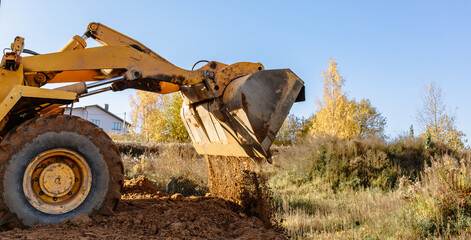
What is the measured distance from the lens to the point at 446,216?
607 centimetres

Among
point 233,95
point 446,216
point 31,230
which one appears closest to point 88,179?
point 31,230

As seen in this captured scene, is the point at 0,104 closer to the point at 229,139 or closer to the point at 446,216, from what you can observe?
the point at 229,139

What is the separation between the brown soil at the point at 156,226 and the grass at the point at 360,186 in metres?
1.75

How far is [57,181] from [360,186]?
10.5 m

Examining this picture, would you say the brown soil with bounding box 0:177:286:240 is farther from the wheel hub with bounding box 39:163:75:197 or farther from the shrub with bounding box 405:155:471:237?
the shrub with bounding box 405:155:471:237

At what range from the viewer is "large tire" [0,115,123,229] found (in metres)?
3.81

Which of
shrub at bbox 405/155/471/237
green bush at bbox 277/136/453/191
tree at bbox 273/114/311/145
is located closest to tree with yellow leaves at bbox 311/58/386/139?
tree at bbox 273/114/311/145

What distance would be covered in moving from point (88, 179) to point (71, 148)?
41cm

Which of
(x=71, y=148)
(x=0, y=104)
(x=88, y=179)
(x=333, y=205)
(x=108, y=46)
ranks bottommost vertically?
(x=333, y=205)

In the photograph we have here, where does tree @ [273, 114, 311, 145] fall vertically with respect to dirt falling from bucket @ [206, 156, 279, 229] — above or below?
above

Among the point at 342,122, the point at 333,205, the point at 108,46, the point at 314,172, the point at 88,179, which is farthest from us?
the point at 342,122

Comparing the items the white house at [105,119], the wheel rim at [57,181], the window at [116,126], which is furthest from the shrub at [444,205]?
the window at [116,126]

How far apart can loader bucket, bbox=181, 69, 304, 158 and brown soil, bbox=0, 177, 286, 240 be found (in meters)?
0.98

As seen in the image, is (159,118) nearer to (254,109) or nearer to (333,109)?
(333,109)
